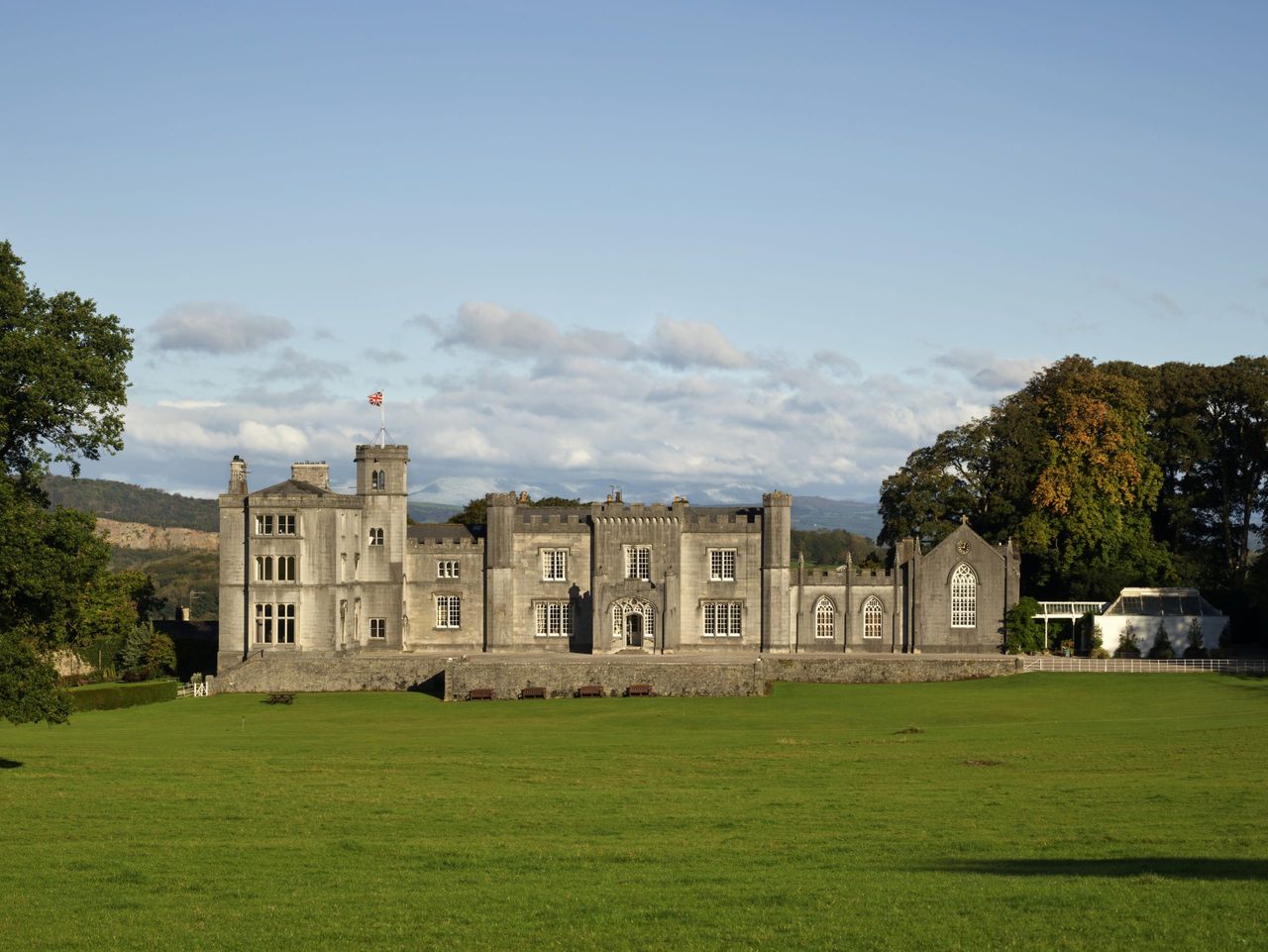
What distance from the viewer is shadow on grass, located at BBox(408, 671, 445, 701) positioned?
2381 inches

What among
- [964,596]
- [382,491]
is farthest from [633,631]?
[964,596]

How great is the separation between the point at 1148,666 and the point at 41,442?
4187 cm

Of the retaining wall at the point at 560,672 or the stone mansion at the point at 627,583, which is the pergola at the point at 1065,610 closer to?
the stone mansion at the point at 627,583

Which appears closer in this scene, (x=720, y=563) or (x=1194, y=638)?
(x=1194, y=638)

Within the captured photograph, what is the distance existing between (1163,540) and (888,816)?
161ft

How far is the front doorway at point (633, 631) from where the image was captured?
67500mm

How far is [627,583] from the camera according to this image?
2640 inches

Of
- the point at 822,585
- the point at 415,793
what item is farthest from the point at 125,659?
the point at 415,793

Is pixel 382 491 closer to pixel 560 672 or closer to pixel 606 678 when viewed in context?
pixel 560 672

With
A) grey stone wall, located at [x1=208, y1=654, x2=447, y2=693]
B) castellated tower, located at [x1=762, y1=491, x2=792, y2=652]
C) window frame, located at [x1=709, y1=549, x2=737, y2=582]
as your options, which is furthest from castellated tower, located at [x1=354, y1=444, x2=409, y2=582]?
castellated tower, located at [x1=762, y1=491, x2=792, y2=652]

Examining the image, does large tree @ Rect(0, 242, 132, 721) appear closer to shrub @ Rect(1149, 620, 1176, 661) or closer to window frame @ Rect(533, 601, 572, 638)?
window frame @ Rect(533, 601, 572, 638)

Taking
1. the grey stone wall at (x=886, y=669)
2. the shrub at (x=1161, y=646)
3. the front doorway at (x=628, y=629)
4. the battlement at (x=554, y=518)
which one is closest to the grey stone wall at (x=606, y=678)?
the grey stone wall at (x=886, y=669)

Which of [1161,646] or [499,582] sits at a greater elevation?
[499,582]

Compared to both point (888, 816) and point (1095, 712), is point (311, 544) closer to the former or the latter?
point (1095, 712)
